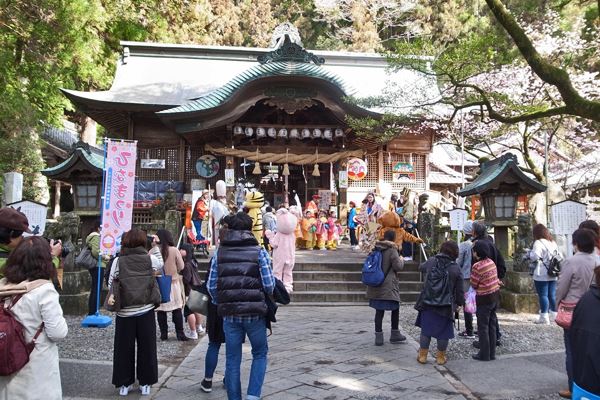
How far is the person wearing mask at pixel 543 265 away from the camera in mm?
7281

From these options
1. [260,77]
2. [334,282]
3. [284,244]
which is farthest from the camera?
[260,77]

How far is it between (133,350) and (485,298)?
158 inches

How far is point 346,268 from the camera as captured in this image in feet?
35.2

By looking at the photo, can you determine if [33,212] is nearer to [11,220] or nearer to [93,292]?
[93,292]

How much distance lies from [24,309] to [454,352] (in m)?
5.13

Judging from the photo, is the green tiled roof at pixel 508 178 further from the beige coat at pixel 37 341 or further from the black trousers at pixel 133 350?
the beige coat at pixel 37 341

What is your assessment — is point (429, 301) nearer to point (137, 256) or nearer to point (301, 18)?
point (137, 256)

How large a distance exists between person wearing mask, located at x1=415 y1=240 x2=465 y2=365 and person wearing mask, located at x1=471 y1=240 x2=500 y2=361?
252 mm

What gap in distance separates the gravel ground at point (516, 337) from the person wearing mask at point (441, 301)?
19.6 inches

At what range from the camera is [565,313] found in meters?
4.08

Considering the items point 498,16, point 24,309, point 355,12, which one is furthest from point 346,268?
point 355,12

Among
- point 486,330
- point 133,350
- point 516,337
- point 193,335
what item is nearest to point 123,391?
point 133,350

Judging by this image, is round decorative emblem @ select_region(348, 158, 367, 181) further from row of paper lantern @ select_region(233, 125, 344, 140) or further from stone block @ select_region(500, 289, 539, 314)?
stone block @ select_region(500, 289, 539, 314)

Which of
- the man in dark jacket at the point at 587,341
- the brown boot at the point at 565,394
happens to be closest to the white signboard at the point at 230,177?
the brown boot at the point at 565,394
